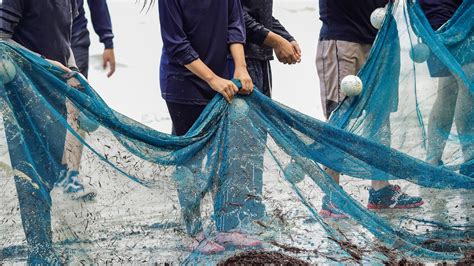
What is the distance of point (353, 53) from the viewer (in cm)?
616

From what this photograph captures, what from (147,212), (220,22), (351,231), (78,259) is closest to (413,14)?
(220,22)

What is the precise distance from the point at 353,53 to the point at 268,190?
1.71 m

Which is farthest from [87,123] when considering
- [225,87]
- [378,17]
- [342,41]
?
[342,41]

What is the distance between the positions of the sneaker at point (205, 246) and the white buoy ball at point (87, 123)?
2.24ft

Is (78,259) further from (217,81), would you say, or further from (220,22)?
(220,22)

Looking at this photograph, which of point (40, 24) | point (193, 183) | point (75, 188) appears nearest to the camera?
point (75, 188)

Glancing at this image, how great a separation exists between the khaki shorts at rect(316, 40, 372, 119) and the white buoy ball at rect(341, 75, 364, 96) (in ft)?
1.91

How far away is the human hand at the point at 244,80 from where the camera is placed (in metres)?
4.93

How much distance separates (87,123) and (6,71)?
427 mm

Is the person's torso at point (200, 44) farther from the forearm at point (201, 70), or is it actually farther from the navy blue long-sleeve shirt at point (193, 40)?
the forearm at point (201, 70)

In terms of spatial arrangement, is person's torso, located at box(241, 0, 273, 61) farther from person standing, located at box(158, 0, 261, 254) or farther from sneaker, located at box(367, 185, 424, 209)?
sneaker, located at box(367, 185, 424, 209)

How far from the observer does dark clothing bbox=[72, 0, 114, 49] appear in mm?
7340

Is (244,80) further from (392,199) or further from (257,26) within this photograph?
(392,199)

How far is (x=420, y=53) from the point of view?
220 inches
